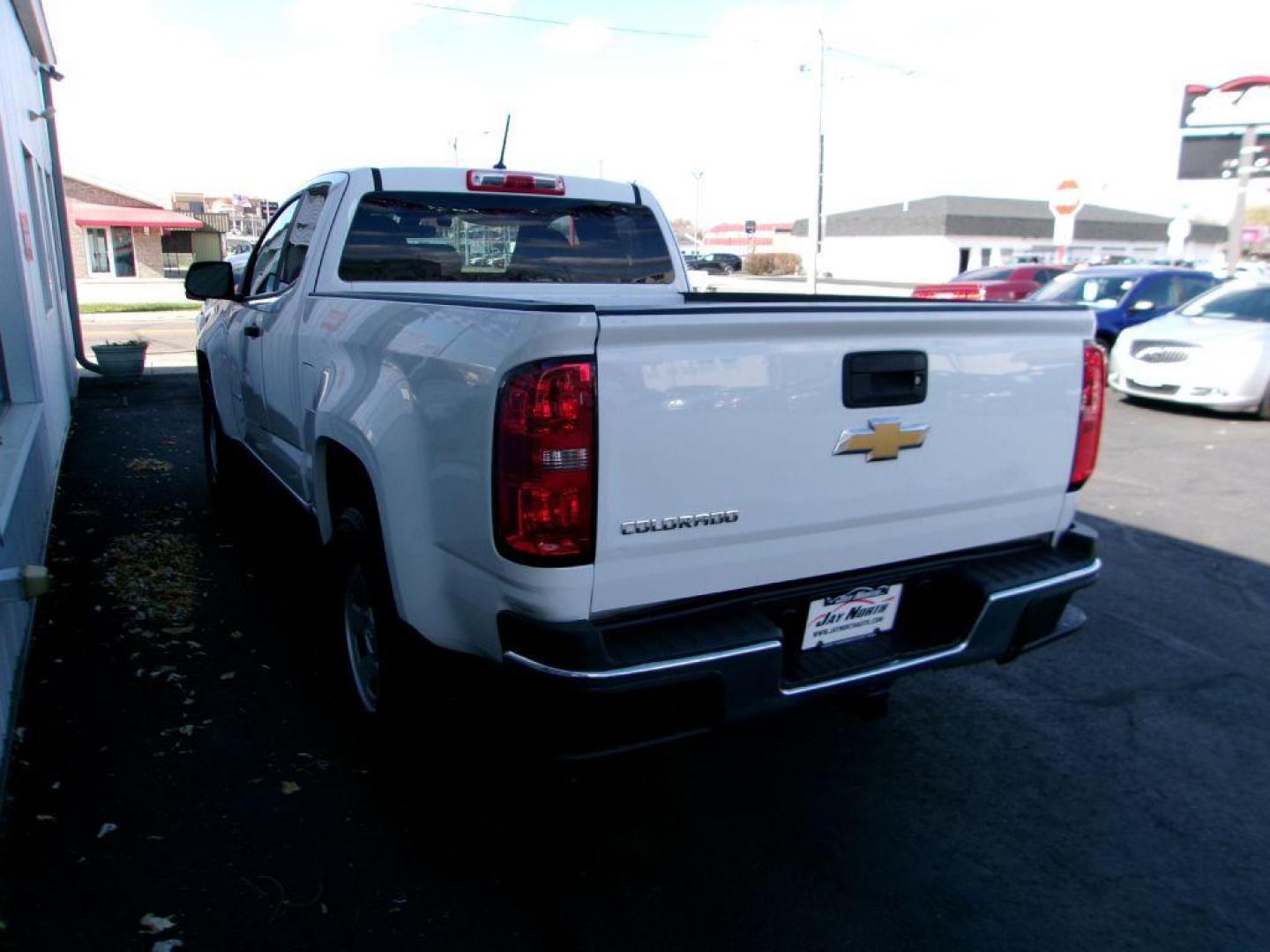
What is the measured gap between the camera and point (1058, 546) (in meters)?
Answer: 3.34

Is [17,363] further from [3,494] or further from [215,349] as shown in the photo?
[3,494]

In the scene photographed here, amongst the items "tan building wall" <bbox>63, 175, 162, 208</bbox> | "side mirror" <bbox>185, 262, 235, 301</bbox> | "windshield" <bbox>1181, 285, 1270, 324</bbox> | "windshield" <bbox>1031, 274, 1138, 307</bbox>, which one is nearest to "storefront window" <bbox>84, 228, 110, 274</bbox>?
"tan building wall" <bbox>63, 175, 162, 208</bbox>

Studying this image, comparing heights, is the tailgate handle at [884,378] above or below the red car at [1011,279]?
above

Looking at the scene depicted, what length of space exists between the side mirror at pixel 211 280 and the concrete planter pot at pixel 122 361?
8.11m

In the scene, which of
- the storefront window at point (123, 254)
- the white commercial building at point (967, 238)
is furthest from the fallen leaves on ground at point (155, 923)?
the white commercial building at point (967, 238)

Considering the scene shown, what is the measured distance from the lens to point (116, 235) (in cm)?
3847

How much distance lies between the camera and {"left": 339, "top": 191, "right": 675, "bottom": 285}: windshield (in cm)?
427

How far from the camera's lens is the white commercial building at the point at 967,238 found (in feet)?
191

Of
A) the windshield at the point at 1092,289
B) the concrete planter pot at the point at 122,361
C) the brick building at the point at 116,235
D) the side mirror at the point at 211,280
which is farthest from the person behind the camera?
the brick building at the point at 116,235

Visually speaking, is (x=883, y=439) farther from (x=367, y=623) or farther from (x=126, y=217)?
(x=126, y=217)

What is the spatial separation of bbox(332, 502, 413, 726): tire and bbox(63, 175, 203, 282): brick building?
38.3 meters

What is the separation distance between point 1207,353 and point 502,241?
9.69m

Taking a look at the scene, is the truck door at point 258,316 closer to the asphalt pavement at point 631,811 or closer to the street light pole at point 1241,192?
the asphalt pavement at point 631,811

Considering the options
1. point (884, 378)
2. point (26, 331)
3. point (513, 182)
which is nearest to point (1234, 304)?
point (513, 182)
